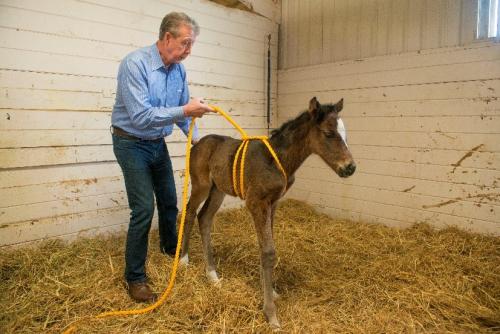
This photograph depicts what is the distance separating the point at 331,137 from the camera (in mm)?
2498

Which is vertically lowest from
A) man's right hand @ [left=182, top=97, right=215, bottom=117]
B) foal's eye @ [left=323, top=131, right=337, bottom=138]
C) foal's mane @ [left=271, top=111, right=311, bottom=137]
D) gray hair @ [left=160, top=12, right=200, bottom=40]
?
foal's eye @ [left=323, top=131, right=337, bottom=138]

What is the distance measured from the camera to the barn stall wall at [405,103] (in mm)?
3859

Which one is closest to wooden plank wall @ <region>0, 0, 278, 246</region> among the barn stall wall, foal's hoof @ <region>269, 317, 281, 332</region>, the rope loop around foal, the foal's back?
the foal's back

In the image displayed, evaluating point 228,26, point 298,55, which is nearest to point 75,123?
point 228,26

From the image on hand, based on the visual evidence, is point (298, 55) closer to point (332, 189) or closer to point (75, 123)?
point (332, 189)

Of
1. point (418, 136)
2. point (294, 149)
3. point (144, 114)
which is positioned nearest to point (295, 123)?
point (294, 149)

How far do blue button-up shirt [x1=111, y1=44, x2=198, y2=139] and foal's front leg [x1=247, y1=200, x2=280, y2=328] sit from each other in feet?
2.85

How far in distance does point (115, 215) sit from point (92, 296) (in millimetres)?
1529

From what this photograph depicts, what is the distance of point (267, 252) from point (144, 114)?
129cm

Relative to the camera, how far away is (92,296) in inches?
105

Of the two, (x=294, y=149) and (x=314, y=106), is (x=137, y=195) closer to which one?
(x=294, y=149)

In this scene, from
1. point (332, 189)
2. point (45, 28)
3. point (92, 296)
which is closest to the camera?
point (92, 296)

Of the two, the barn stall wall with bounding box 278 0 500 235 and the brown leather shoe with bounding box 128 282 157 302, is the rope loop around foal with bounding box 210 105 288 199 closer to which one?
the brown leather shoe with bounding box 128 282 157 302

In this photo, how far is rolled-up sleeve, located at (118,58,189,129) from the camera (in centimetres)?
247
